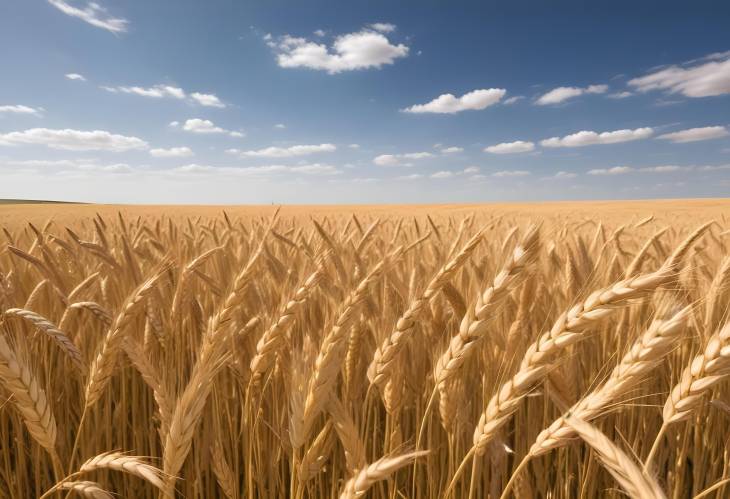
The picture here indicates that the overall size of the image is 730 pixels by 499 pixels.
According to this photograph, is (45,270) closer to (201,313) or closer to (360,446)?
(201,313)

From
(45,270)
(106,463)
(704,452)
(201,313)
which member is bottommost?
(704,452)

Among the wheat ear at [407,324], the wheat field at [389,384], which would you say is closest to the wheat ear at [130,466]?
the wheat field at [389,384]

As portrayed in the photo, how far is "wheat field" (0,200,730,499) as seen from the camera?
84 centimetres

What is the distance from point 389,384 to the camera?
1.14m

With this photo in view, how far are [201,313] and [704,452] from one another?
1778 millimetres

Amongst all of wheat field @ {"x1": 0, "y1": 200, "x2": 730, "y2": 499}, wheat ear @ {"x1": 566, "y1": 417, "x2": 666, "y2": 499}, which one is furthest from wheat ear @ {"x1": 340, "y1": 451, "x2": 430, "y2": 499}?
wheat ear @ {"x1": 566, "y1": 417, "x2": 666, "y2": 499}

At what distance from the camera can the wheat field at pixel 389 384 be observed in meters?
0.84

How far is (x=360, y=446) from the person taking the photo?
1.02 metres

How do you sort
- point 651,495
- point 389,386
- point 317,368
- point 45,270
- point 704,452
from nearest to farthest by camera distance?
point 651,495 → point 317,368 → point 389,386 → point 704,452 → point 45,270

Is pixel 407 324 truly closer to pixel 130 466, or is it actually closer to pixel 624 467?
pixel 624 467

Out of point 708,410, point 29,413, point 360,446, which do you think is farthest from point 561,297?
point 29,413

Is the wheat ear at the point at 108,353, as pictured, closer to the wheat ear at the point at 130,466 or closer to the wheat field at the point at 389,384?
the wheat field at the point at 389,384

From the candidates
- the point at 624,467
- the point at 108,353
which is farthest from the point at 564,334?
the point at 108,353

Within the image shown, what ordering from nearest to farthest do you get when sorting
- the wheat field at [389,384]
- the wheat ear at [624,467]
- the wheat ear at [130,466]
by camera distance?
the wheat ear at [624,467] → the wheat ear at [130,466] → the wheat field at [389,384]
